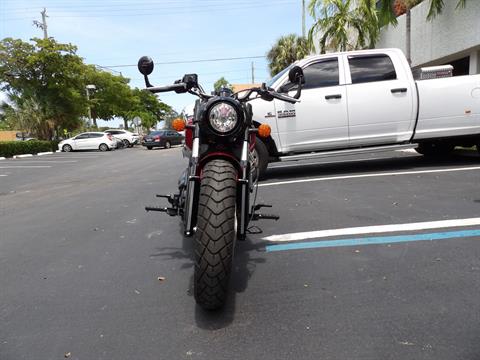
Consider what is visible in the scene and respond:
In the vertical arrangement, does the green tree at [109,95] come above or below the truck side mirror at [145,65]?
above

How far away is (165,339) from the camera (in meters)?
2.47

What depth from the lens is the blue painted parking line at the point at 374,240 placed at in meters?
3.88

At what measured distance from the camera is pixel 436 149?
9094 millimetres

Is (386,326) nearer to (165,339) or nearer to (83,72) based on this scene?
(165,339)

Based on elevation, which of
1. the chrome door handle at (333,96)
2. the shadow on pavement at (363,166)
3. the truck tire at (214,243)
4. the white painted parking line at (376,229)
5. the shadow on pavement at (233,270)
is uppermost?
the chrome door handle at (333,96)

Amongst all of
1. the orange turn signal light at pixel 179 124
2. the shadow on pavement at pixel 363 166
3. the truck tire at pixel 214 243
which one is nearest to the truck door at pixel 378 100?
the shadow on pavement at pixel 363 166

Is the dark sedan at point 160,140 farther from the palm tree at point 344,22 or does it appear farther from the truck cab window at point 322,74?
the truck cab window at point 322,74

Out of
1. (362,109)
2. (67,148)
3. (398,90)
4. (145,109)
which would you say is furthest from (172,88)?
(145,109)

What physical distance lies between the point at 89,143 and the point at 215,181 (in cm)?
2841

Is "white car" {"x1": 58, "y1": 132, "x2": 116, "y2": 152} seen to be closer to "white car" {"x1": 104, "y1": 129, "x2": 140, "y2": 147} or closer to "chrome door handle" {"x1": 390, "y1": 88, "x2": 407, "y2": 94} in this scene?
"white car" {"x1": 104, "y1": 129, "x2": 140, "y2": 147}

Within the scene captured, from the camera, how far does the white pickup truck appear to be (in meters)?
7.27

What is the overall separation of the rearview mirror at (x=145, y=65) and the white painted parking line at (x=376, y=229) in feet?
6.25

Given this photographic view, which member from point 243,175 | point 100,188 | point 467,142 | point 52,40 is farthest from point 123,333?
point 52,40

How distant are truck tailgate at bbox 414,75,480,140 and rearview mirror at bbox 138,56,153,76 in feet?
17.8
